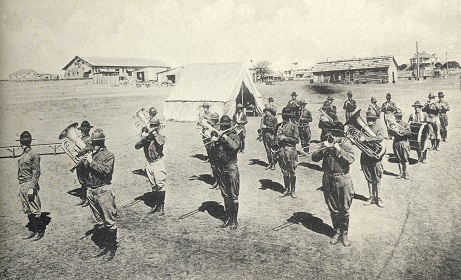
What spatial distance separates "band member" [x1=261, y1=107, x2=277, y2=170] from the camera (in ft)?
30.2

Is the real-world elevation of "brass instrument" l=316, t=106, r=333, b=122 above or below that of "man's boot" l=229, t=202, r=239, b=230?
above

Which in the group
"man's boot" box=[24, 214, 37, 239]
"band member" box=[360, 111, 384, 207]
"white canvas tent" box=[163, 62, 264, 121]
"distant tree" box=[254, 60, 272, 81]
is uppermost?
"distant tree" box=[254, 60, 272, 81]

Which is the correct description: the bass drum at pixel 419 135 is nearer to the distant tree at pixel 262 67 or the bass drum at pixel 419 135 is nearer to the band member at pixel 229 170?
the band member at pixel 229 170

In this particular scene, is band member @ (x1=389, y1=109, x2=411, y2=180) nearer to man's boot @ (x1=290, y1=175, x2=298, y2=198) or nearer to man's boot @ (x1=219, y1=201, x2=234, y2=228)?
man's boot @ (x1=290, y1=175, x2=298, y2=198)

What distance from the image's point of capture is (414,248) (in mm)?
4992

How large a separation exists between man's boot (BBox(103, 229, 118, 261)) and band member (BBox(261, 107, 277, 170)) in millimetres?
5324

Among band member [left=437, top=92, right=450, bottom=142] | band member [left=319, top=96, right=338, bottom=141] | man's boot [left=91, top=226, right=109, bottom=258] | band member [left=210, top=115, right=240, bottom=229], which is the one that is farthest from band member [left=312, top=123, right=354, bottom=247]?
band member [left=437, top=92, right=450, bottom=142]

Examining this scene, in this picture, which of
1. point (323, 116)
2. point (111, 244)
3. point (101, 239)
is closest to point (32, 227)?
point (101, 239)

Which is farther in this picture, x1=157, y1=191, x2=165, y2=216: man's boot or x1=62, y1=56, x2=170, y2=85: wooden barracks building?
x1=62, y1=56, x2=170, y2=85: wooden barracks building

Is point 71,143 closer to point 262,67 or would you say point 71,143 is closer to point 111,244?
point 111,244

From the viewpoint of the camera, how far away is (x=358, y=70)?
31891 mm

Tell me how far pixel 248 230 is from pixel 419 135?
560 cm

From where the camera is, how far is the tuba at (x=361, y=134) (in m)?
5.78

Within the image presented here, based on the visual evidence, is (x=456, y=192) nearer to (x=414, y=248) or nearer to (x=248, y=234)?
(x=414, y=248)
